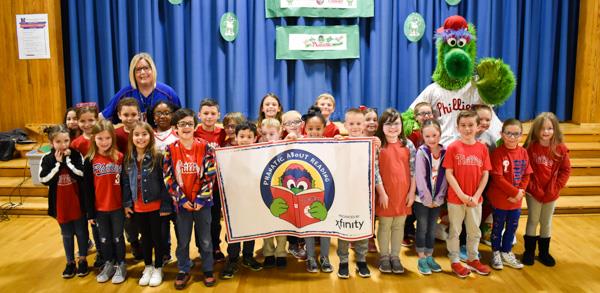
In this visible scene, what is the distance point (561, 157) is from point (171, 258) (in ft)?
9.30

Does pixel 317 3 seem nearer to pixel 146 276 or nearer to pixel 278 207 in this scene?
pixel 278 207

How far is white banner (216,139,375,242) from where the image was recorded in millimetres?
3088

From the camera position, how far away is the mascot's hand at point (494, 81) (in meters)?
3.61

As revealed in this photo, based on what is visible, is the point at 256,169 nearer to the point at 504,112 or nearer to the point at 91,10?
the point at 91,10

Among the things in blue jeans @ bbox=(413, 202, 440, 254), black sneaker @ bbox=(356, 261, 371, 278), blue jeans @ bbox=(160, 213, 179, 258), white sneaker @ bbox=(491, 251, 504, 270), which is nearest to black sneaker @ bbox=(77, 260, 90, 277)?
blue jeans @ bbox=(160, 213, 179, 258)

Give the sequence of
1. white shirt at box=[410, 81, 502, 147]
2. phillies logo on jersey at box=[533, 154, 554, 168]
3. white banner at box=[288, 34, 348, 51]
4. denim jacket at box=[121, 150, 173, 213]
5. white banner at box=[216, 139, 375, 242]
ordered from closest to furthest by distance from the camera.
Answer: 1. denim jacket at box=[121, 150, 173, 213]
2. white banner at box=[216, 139, 375, 242]
3. phillies logo on jersey at box=[533, 154, 554, 168]
4. white shirt at box=[410, 81, 502, 147]
5. white banner at box=[288, 34, 348, 51]

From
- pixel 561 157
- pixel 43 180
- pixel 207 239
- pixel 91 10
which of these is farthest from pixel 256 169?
pixel 91 10

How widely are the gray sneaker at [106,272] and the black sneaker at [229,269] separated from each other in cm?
75

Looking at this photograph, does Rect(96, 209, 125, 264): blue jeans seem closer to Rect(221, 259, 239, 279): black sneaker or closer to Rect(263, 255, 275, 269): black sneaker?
Rect(221, 259, 239, 279): black sneaker

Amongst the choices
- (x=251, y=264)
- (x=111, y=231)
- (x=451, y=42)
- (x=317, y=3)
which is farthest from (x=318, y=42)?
(x=111, y=231)

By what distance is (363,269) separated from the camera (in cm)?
322

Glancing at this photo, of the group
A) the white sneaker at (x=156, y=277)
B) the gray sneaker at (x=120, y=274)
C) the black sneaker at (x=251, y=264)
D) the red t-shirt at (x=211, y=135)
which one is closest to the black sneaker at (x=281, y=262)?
the black sneaker at (x=251, y=264)

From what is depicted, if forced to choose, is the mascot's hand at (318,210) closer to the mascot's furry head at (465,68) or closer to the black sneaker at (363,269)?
the black sneaker at (363,269)

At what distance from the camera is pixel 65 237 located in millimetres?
3236
